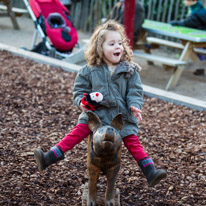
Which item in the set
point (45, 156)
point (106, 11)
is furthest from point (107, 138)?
point (106, 11)

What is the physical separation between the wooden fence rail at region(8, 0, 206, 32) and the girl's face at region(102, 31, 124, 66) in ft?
23.4

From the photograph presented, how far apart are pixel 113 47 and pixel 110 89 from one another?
1.07 ft

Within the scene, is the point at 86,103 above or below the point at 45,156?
above

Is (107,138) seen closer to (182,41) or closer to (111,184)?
(111,184)

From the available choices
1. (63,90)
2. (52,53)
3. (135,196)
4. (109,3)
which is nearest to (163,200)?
(135,196)

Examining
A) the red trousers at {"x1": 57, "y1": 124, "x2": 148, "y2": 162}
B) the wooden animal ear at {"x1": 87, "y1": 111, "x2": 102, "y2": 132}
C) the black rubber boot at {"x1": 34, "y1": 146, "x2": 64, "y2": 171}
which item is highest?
the wooden animal ear at {"x1": 87, "y1": 111, "x2": 102, "y2": 132}

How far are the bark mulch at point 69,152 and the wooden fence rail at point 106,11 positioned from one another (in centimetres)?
544

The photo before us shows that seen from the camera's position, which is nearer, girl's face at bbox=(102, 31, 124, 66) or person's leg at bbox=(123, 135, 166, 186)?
person's leg at bbox=(123, 135, 166, 186)

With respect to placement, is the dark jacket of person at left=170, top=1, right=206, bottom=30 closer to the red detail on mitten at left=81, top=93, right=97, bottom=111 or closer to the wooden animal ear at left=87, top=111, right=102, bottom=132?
the red detail on mitten at left=81, top=93, right=97, bottom=111

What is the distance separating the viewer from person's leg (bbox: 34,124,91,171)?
266 cm

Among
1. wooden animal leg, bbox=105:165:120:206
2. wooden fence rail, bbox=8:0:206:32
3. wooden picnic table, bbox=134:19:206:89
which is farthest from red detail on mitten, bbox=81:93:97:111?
wooden fence rail, bbox=8:0:206:32

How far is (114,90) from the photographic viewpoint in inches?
112

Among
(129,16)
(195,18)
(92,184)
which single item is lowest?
(195,18)

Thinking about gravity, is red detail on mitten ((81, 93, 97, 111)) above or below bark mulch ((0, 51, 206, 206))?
above
